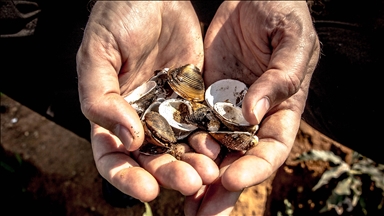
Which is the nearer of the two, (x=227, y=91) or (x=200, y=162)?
(x=200, y=162)

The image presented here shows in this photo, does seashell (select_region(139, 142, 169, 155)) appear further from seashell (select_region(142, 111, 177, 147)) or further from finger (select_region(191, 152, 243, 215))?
finger (select_region(191, 152, 243, 215))

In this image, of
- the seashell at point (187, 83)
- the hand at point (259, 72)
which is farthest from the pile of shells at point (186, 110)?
the hand at point (259, 72)

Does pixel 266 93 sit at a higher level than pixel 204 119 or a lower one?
higher

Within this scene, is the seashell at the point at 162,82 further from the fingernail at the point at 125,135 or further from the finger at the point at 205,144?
the fingernail at the point at 125,135

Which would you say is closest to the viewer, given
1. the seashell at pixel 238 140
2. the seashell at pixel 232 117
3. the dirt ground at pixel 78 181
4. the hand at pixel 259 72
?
the hand at pixel 259 72

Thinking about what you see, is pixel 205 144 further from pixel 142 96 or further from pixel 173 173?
pixel 142 96

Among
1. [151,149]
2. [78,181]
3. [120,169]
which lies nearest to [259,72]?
[151,149]

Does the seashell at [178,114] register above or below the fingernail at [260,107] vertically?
below

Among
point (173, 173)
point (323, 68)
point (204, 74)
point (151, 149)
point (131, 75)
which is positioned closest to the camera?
point (173, 173)
